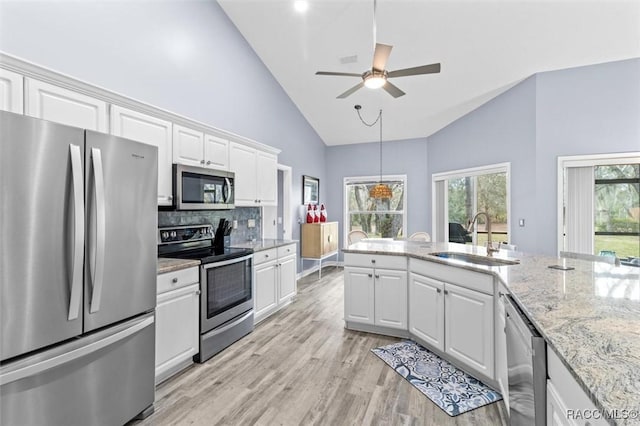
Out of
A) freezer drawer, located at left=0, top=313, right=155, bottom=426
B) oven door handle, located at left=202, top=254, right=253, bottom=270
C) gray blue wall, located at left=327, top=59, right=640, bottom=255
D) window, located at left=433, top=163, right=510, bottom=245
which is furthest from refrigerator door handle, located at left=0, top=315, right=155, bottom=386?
window, located at left=433, top=163, right=510, bottom=245

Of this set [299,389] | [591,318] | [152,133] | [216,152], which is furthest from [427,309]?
[152,133]

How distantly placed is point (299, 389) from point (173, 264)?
1.41 meters

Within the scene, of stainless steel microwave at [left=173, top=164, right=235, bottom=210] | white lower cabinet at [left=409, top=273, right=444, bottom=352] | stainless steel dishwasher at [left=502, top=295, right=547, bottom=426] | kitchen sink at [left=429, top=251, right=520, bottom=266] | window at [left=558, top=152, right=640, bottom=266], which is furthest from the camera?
window at [left=558, top=152, right=640, bottom=266]

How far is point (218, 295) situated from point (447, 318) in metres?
2.10

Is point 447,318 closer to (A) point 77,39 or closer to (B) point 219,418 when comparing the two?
(B) point 219,418

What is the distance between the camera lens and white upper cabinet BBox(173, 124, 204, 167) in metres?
2.90

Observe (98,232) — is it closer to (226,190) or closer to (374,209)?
(226,190)

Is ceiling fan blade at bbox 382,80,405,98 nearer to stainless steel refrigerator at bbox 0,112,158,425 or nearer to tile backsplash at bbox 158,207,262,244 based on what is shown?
stainless steel refrigerator at bbox 0,112,158,425

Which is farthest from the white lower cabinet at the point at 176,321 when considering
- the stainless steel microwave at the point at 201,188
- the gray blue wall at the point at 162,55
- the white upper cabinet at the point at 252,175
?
the gray blue wall at the point at 162,55

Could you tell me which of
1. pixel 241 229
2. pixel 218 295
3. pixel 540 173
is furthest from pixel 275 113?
pixel 540 173

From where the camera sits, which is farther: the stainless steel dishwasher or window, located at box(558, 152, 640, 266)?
window, located at box(558, 152, 640, 266)

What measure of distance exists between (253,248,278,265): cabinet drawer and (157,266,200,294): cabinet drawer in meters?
0.96

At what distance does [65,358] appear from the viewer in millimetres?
1517

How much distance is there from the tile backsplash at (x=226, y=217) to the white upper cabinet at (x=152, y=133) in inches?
14.2
